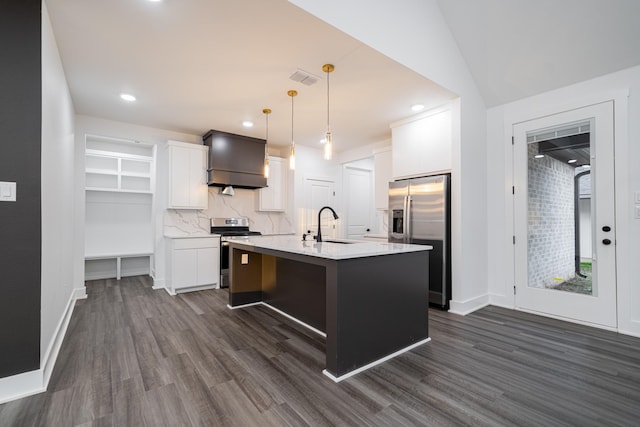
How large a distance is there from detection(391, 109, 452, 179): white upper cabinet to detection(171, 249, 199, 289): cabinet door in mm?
3297

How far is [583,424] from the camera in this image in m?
1.60

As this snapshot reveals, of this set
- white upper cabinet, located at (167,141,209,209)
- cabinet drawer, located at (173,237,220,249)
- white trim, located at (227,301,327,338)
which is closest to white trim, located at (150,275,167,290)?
cabinet drawer, located at (173,237,220,249)

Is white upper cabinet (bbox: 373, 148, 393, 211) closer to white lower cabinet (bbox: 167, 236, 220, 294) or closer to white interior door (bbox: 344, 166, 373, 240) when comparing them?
white interior door (bbox: 344, 166, 373, 240)

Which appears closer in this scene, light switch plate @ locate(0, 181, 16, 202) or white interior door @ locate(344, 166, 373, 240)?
light switch plate @ locate(0, 181, 16, 202)

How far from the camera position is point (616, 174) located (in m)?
2.94

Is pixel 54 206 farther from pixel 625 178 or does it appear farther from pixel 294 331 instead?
pixel 625 178

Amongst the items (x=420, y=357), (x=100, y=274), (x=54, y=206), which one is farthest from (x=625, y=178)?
(x=100, y=274)

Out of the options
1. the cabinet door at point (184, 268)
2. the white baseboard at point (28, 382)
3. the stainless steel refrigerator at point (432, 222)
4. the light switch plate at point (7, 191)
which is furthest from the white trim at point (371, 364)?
the cabinet door at point (184, 268)

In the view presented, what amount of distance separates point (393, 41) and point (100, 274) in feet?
19.4

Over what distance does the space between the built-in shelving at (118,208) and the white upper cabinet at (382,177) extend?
3.89 meters

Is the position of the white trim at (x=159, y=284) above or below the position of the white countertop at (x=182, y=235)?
below

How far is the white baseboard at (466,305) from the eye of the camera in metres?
3.51

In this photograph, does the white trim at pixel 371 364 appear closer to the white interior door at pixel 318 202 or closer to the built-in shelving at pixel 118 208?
the white interior door at pixel 318 202

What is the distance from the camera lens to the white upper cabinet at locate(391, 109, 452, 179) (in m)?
3.73
